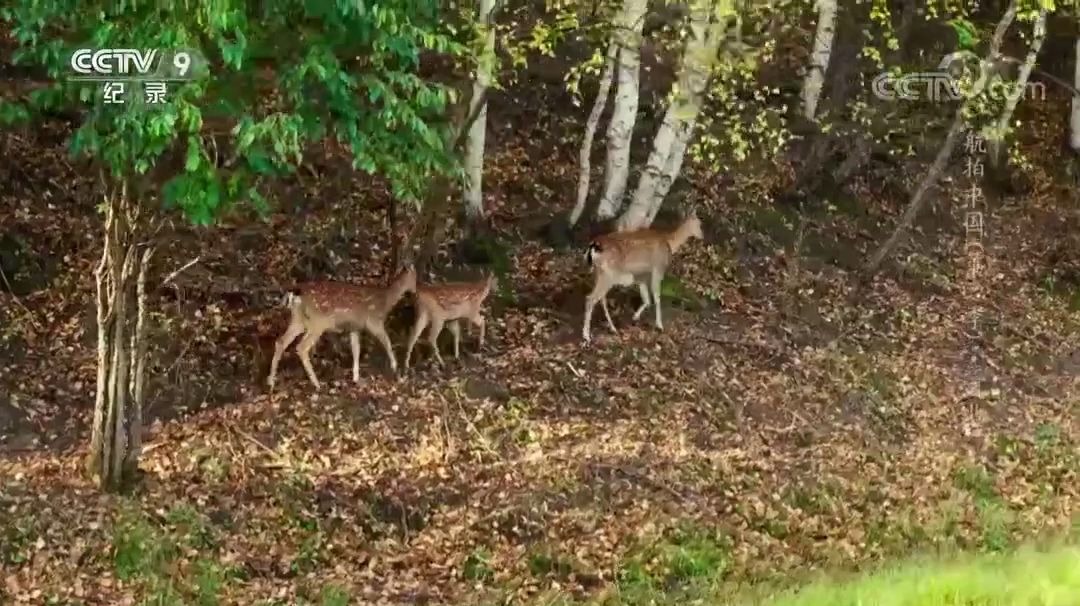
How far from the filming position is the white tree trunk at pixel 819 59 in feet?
58.2

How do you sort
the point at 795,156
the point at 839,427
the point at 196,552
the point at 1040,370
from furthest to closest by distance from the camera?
the point at 795,156 < the point at 1040,370 < the point at 839,427 < the point at 196,552

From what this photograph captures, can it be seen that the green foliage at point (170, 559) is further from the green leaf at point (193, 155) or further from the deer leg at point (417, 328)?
the deer leg at point (417, 328)

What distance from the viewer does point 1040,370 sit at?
15648 mm

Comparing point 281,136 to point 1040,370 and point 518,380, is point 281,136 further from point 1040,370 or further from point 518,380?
point 1040,370

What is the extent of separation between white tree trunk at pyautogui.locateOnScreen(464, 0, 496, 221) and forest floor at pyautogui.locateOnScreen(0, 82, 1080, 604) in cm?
67

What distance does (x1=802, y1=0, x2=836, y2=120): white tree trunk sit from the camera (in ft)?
58.2

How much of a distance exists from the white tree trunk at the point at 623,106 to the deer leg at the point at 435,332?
3358 mm

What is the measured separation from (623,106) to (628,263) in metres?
1.86

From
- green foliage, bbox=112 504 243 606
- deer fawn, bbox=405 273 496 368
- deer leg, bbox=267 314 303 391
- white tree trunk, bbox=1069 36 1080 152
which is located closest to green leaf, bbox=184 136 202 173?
green foliage, bbox=112 504 243 606

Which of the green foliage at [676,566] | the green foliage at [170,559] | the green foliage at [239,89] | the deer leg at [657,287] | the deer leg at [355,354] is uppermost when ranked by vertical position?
the green foliage at [239,89]

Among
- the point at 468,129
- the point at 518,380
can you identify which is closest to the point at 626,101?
the point at 468,129

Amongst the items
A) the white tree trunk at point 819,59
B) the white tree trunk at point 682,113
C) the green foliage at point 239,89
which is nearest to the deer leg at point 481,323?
the white tree trunk at point 682,113

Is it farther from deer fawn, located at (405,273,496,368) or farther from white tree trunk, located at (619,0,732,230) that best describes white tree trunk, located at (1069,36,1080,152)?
deer fawn, located at (405,273,496,368)

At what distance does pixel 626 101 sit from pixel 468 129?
239 centimetres
